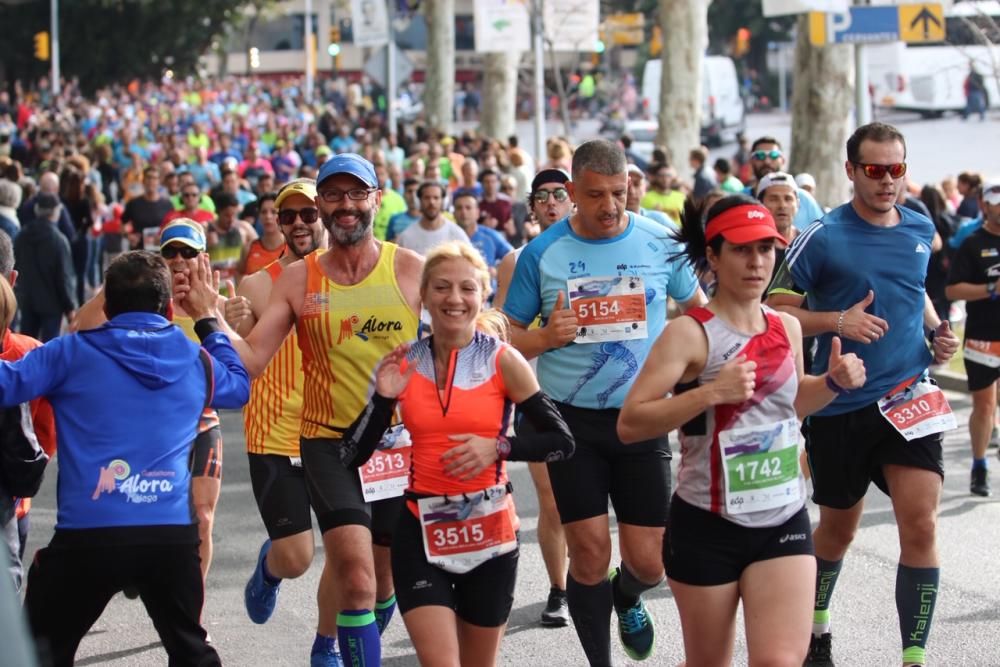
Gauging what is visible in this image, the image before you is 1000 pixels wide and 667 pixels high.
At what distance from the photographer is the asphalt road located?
23.8 feet

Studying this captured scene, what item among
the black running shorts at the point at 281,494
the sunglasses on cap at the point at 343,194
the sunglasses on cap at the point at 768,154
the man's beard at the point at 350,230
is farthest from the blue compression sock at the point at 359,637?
the sunglasses on cap at the point at 768,154

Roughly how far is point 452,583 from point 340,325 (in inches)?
51.9

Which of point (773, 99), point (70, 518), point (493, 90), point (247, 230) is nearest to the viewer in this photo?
point (70, 518)

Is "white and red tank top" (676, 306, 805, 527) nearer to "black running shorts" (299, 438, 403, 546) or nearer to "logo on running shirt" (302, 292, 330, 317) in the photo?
"black running shorts" (299, 438, 403, 546)

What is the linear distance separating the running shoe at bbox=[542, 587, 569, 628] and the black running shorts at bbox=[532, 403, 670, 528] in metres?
1.29

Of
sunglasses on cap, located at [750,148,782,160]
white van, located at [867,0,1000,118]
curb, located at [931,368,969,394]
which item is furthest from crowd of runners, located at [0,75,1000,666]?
white van, located at [867,0,1000,118]

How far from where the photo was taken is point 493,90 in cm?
3997

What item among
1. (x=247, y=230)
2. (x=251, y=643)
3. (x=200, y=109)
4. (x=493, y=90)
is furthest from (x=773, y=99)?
(x=251, y=643)

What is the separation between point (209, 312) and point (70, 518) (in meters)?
0.97

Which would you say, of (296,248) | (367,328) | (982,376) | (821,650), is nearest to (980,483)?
(982,376)

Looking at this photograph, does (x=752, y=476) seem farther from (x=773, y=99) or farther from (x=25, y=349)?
(x=773, y=99)

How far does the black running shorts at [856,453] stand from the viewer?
6457 mm

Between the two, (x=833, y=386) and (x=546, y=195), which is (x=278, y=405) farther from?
(x=833, y=386)

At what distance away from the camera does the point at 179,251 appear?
6.79 m
